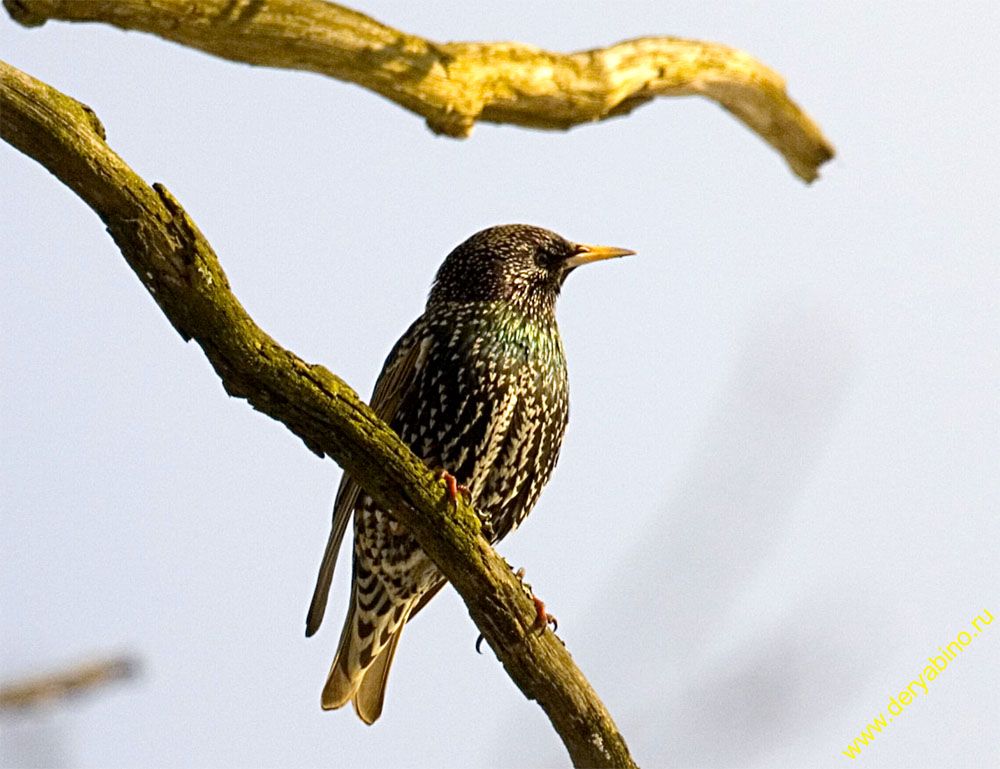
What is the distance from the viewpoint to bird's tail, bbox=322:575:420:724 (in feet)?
18.3

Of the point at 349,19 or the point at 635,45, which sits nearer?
the point at 349,19

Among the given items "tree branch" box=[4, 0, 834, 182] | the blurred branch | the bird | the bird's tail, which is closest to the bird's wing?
the bird

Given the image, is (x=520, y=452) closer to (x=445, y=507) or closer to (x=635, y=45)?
(x=445, y=507)

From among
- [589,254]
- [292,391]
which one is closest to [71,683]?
[292,391]

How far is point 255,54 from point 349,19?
0.38 m

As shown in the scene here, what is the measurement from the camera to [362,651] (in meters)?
5.62

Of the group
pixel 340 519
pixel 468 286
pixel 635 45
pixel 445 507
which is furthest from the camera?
pixel 635 45

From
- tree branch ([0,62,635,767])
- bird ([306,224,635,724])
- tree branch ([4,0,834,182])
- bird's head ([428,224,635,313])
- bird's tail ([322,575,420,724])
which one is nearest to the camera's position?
tree branch ([0,62,635,767])

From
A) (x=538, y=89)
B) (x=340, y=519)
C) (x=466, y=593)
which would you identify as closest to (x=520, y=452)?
(x=340, y=519)

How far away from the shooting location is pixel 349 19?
5.32 metres

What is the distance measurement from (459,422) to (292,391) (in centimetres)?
141

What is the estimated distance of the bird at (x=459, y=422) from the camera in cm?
516

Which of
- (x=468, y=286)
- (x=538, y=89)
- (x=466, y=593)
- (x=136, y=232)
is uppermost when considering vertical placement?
(x=538, y=89)

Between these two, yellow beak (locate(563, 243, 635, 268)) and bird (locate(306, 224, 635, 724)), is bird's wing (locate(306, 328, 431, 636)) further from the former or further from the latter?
yellow beak (locate(563, 243, 635, 268))
